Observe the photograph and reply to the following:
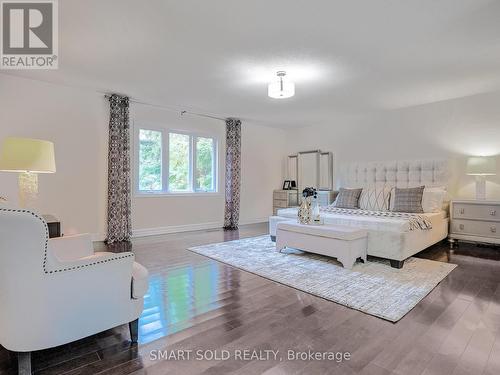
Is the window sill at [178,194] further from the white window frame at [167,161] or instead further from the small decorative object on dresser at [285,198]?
the small decorative object on dresser at [285,198]

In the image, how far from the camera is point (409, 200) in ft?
14.6

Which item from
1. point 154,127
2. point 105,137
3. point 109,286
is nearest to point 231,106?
point 154,127

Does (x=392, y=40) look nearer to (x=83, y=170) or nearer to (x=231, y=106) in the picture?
(x=231, y=106)

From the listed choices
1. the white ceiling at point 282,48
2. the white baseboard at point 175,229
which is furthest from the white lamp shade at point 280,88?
the white baseboard at point 175,229

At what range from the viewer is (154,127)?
5.45 m

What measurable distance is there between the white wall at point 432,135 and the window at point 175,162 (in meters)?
2.89

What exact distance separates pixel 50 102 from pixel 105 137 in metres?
0.89

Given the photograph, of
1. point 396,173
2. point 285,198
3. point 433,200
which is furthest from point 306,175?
point 433,200

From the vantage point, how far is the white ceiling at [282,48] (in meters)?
2.36

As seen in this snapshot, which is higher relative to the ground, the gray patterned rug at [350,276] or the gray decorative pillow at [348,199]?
the gray decorative pillow at [348,199]

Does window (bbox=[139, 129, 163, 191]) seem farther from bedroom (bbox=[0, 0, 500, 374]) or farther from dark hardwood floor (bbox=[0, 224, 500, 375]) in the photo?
dark hardwood floor (bbox=[0, 224, 500, 375])

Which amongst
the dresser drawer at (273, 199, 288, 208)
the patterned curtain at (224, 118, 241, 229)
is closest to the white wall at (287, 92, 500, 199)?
the dresser drawer at (273, 199, 288, 208)

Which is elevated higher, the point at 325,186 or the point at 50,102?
the point at 50,102

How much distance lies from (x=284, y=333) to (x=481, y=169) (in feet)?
13.8
